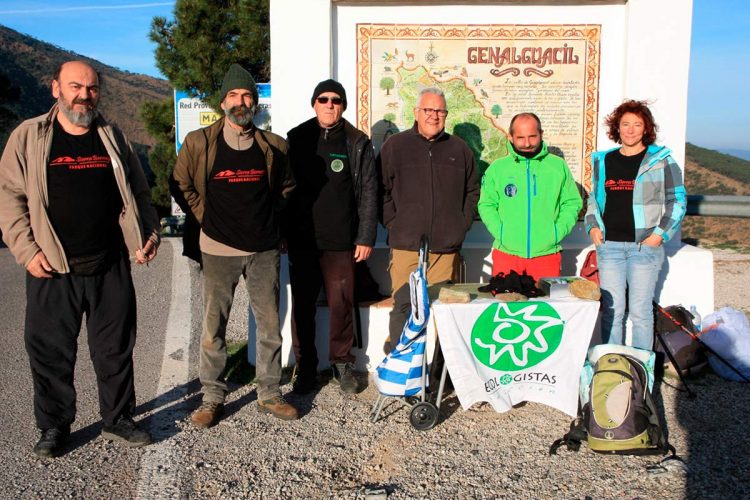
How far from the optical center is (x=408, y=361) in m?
4.24

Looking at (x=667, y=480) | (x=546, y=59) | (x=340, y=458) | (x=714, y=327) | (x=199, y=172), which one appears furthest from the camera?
(x=546, y=59)

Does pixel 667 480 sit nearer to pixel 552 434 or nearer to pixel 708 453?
pixel 708 453

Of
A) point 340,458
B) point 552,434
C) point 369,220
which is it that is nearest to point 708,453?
point 552,434

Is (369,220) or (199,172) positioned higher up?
(199,172)

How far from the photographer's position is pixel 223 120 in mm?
4293

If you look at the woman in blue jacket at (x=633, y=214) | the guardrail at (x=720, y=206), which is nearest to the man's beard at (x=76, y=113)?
the woman in blue jacket at (x=633, y=214)

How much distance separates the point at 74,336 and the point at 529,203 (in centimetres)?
302

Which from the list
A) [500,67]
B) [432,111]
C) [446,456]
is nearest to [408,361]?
[446,456]

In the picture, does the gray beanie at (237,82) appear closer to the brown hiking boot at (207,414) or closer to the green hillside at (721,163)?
the brown hiking boot at (207,414)

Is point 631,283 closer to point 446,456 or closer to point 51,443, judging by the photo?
point 446,456

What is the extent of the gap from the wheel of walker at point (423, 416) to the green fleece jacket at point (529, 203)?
1.29 meters

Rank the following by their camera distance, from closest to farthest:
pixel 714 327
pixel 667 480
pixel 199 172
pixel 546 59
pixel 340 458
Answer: pixel 667 480 < pixel 340 458 < pixel 199 172 < pixel 714 327 < pixel 546 59

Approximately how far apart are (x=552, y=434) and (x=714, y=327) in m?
1.98

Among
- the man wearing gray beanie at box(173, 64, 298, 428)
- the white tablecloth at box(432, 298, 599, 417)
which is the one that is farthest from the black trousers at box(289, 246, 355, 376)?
the white tablecloth at box(432, 298, 599, 417)
